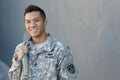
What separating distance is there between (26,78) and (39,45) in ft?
0.90

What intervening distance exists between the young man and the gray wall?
4.07ft

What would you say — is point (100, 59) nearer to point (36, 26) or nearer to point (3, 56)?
point (36, 26)

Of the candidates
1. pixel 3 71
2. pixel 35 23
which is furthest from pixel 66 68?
pixel 3 71

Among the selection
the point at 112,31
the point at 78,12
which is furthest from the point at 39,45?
the point at 78,12

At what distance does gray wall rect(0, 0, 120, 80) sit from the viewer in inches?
163

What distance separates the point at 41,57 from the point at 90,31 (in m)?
1.49

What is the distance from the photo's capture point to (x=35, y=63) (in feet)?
9.77

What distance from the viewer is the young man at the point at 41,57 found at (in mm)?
2936

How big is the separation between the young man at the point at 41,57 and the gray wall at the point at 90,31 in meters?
1.24

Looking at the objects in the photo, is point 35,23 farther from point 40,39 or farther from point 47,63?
point 47,63

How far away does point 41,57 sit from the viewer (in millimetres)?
2977

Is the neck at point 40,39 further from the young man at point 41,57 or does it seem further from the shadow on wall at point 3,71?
the shadow on wall at point 3,71

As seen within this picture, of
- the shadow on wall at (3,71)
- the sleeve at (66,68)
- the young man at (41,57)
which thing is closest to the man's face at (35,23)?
the young man at (41,57)

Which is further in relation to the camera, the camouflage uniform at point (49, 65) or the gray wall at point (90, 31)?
the gray wall at point (90, 31)
